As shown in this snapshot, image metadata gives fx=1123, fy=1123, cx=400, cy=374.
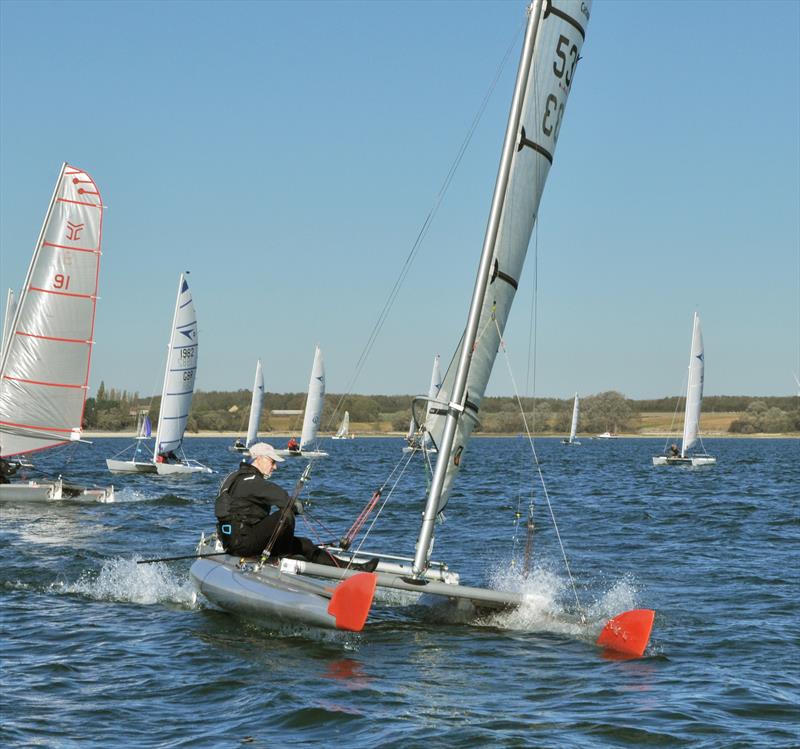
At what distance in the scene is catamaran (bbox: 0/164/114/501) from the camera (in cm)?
2259

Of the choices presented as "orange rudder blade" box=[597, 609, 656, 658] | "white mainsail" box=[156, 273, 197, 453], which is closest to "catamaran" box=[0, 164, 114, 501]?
"white mainsail" box=[156, 273, 197, 453]

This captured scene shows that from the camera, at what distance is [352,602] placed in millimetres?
8695

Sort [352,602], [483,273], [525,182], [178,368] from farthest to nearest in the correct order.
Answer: [178,368], [525,182], [483,273], [352,602]

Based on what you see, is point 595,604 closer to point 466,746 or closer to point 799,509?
point 466,746

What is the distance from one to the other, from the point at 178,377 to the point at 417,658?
2824cm

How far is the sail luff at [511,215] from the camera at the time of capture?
9.98 metres

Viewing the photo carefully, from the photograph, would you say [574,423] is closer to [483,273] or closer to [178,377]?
[178,377]

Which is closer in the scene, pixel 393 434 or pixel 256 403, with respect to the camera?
pixel 256 403

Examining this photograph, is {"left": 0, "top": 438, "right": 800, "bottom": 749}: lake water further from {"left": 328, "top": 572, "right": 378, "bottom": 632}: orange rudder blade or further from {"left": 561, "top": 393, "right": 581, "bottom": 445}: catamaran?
{"left": 561, "top": 393, "right": 581, "bottom": 445}: catamaran

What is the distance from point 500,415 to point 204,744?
141304mm

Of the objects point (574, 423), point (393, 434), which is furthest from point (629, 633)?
point (393, 434)

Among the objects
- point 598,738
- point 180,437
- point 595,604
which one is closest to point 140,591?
point 595,604

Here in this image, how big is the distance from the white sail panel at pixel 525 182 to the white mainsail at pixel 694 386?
137 feet

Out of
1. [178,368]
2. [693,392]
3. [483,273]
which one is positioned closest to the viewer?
[483,273]
